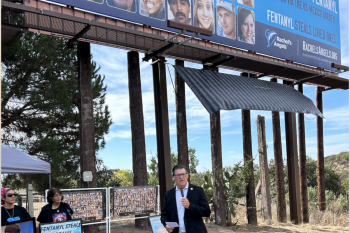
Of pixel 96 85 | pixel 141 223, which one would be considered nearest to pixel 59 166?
pixel 96 85

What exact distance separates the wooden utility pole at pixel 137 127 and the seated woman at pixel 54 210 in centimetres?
335

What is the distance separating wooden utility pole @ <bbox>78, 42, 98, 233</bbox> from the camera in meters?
8.39

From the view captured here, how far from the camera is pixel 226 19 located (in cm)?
1048

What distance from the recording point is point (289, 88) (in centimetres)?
1297

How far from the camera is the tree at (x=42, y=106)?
1356cm

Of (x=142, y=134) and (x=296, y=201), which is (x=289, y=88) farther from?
(x=142, y=134)

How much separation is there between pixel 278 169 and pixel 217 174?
377cm

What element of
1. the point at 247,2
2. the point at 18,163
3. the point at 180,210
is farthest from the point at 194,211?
the point at 247,2

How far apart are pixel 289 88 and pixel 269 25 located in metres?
2.37

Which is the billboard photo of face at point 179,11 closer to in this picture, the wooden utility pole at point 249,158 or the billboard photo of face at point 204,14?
the billboard photo of face at point 204,14

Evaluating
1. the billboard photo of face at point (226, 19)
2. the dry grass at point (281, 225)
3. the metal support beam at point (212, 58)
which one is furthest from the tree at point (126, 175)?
the billboard photo of face at point (226, 19)

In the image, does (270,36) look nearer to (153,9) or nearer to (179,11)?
(179,11)

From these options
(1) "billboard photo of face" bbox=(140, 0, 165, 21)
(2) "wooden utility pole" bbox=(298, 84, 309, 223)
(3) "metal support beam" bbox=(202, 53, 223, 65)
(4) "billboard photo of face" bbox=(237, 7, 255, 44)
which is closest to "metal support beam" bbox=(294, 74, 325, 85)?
(2) "wooden utility pole" bbox=(298, 84, 309, 223)

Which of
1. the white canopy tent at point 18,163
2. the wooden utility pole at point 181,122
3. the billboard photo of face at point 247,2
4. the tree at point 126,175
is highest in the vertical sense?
the billboard photo of face at point 247,2
